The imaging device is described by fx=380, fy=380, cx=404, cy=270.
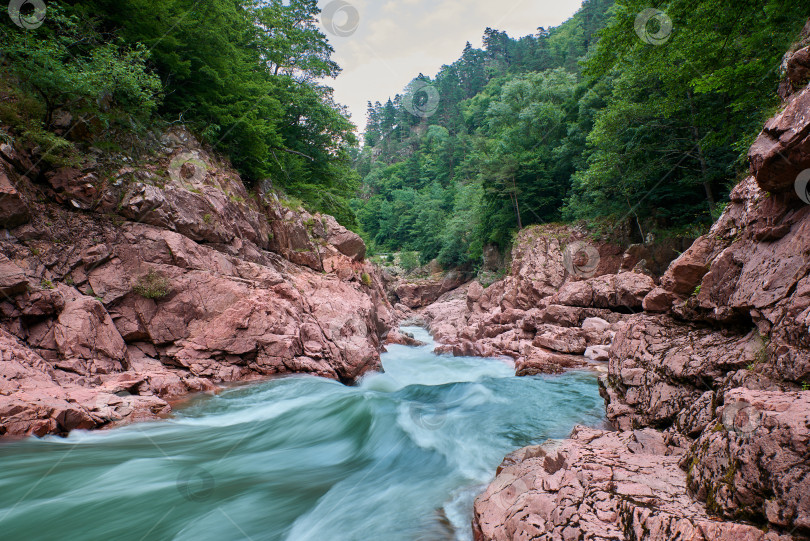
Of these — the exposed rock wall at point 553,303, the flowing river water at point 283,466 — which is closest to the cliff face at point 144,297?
the flowing river water at point 283,466

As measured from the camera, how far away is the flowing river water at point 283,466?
4.11 metres

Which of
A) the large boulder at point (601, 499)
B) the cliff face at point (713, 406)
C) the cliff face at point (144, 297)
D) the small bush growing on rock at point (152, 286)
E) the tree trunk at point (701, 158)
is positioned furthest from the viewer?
the tree trunk at point (701, 158)

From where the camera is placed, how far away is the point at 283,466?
227 inches

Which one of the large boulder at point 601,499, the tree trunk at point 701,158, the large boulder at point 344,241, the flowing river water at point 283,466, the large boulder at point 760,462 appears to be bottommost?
the flowing river water at point 283,466

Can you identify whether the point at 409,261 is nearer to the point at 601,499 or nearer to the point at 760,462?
the point at 601,499

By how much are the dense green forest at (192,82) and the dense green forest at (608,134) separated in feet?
39.4

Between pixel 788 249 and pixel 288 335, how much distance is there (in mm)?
9701

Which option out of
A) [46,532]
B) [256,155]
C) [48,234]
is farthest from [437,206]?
[46,532]

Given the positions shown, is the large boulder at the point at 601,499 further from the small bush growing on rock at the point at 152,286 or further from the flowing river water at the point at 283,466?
the small bush growing on rock at the point at 152,286

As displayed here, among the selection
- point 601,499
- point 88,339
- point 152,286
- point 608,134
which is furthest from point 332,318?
point 608,134

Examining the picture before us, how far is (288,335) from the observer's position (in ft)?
33.6

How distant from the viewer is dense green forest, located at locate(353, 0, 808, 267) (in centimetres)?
931

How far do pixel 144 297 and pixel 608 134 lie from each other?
62.2ft

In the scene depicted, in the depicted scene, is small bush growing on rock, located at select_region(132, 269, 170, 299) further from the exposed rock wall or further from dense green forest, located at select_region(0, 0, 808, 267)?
the exposed rock wall
